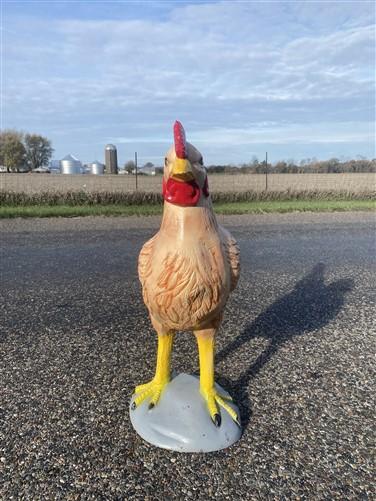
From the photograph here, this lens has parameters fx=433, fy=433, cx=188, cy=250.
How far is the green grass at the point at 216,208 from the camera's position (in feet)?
46.9

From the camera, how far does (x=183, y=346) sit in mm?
4832

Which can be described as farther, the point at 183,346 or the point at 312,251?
the point at 312,251

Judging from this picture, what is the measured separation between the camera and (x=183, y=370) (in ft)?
13.9

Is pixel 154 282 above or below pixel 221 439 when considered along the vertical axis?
above

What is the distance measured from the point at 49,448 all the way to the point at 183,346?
80.3 inches

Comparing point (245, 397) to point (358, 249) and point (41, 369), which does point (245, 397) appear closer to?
point (41, 369)

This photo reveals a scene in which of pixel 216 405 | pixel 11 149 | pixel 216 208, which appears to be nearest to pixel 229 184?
pixel 216 208

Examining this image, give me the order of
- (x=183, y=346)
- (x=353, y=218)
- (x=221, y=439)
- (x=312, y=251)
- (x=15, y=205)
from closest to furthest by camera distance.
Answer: (x=221, y=439) < (x=183, y=346) < (x=312, y=251) < (x=353, y=218) < (x=15, y=205)

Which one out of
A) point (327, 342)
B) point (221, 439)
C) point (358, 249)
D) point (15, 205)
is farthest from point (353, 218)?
point (221, 439)

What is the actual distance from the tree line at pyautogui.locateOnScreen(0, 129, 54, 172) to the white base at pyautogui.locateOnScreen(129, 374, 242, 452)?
1980 inches

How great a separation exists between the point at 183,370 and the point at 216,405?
1085 millimetres

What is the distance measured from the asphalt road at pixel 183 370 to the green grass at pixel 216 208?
19.4 feet

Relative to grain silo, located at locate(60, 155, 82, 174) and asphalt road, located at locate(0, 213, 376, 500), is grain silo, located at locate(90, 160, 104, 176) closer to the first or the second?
grain silo, located at locate(60, 155, 82, 174)

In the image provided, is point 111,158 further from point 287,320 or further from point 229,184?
point 287,320
